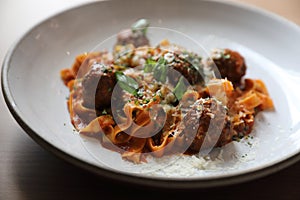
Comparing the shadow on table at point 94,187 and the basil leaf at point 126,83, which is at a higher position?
the basil leaf at point 126,83

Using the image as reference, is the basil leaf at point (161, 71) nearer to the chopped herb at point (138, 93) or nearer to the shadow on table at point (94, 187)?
the chopped herb at point (138, 93)

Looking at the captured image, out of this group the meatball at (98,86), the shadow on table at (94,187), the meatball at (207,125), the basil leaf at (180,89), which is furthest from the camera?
the basil leaf at (180,89)

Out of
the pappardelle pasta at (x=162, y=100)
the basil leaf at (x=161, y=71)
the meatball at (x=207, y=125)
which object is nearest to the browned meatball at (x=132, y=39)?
the pappardelle pasta at (x=162, y=100)

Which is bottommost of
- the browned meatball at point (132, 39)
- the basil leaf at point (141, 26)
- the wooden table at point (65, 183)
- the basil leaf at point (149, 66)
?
the wooden table at point (65, 183)

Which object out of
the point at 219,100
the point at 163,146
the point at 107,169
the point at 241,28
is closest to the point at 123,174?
the point at 107,169

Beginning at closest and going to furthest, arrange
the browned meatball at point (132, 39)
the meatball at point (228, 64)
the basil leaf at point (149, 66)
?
1. the basil leaf at point (149, 66)
2. the meatball at point (228, 64)
3. the browned meatball at point (132, 39)

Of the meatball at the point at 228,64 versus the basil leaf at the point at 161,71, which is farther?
the meatball at the point at 228,64

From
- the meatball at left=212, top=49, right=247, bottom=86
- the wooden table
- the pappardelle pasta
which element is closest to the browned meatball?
the pappardelle pasta

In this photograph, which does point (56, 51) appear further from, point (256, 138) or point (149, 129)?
point (256, 138)
